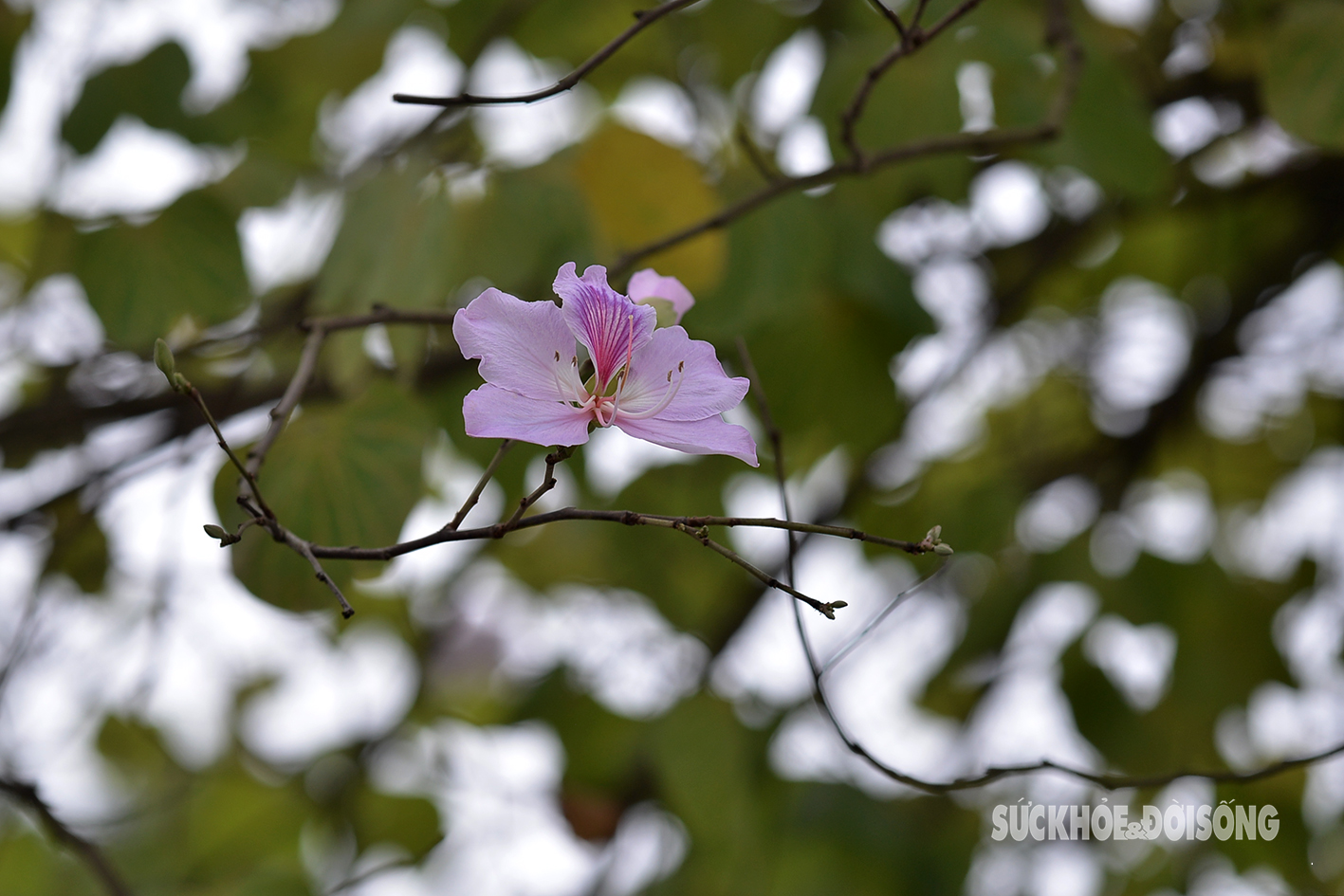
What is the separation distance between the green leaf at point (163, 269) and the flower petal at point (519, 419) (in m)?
1.10

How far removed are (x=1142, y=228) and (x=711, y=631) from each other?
5.31 feet

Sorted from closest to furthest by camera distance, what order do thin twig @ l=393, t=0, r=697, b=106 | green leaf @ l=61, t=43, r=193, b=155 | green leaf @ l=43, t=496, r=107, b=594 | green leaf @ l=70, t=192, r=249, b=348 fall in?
thin twig @ l=393, t=0, r=697, b=106 < green leaf @ l=70, t=192, r=249, b=348 < green leaf @ l=61, t=43, r=193, b=155 < green leaf @ l=43, t=496, r=107, b=594

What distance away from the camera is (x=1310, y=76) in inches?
63.2

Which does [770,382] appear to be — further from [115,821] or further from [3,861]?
[3,861]

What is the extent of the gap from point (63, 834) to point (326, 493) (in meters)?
0.76

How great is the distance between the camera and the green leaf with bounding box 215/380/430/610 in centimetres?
127

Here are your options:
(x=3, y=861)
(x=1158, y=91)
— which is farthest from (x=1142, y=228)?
(x=3, y=861)

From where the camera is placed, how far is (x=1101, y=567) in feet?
7.52

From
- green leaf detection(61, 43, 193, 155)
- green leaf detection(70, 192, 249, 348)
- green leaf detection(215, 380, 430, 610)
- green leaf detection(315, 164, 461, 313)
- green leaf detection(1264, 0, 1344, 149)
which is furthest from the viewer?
green leaf detection(61, 43, 193, 155)

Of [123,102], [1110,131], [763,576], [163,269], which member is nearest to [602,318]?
[763,576]

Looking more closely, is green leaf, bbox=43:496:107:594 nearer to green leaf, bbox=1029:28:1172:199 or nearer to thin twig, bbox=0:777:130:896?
thin twig, bbox=0:777:130:896

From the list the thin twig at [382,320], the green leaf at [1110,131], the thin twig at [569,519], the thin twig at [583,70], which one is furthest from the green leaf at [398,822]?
the green leaf at [1110,131]

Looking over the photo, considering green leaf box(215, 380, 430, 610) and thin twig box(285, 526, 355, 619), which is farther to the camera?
green leaf box(215, 380, 430, 610)

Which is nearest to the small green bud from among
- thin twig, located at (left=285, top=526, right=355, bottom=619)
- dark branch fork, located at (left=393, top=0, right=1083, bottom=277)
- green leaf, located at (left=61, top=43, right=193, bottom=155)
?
thin twig, located at (left=285, top=526, right=355, bottom=619)
